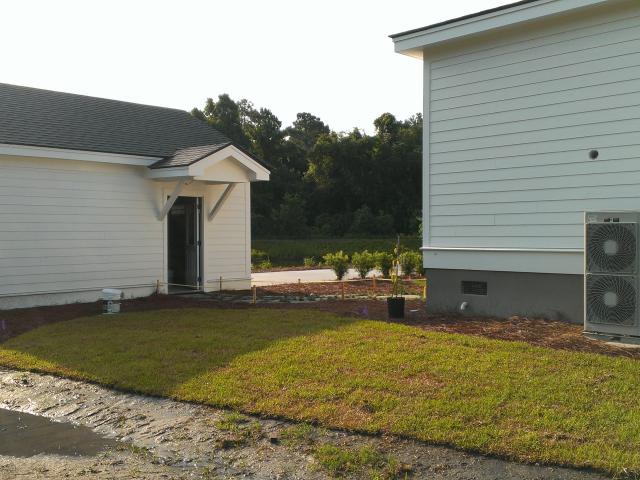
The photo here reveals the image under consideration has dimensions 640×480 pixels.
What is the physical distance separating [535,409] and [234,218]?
11.5 metres

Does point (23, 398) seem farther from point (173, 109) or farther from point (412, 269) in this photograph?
point (412, 269)

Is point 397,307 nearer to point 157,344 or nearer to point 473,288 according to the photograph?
point 473,288

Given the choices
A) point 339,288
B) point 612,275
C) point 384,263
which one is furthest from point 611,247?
point 384,263

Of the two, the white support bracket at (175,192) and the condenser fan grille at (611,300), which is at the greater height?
the white support bracket at (175,192)

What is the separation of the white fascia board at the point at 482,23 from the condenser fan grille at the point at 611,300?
12.1ft

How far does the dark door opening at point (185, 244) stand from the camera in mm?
15633

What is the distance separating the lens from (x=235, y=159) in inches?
581

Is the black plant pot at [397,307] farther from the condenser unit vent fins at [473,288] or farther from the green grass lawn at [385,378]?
the condenser unit vent fins at [473,288]

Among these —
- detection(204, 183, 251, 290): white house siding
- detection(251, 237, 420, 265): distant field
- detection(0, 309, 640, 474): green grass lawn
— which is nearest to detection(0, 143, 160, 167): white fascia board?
detection(204, 183, 251, 290): white house siding

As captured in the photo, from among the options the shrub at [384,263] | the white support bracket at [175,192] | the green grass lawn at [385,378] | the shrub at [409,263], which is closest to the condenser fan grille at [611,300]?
the green grass lawn at [385,378]

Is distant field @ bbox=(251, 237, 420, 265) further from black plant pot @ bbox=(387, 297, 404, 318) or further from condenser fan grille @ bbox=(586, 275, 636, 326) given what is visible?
condenser fan grille @ bbox=(586, 275, 636, 326)

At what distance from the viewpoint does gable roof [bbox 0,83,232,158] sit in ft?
43.5

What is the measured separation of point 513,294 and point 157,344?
17.1 ft

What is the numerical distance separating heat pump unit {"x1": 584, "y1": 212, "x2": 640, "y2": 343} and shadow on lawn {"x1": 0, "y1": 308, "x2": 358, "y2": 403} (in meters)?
3.31
